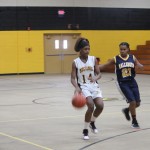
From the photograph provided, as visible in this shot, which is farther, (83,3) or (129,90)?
(83,3)

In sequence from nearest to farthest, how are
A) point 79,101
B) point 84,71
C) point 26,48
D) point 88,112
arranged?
point 79,101
point 88,112
point 84,71
point 26,48

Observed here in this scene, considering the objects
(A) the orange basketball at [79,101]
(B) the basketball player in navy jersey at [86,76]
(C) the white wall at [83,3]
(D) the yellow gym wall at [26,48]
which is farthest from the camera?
(C) the white wall at [83,3]

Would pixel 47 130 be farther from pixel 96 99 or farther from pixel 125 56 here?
pixel 125 56

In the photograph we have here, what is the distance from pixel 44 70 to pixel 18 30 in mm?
2979

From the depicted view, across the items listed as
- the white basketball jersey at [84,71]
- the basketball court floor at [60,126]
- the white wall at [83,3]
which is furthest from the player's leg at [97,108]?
the white wall at [83,3]

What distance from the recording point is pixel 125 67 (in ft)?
31.6

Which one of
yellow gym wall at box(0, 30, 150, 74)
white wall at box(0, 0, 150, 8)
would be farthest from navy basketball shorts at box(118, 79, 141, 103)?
white wall at box(0, 0, 150, 8)

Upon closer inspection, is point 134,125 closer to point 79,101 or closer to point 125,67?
Answer: point 125,67

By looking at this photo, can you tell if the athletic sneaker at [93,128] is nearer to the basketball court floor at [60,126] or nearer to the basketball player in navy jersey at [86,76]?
the basketball court floor at [60,126]

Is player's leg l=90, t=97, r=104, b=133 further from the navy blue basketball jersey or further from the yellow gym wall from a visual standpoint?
the yellow gym wall

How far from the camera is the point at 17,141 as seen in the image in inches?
325

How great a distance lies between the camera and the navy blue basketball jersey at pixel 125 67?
31.6 ft

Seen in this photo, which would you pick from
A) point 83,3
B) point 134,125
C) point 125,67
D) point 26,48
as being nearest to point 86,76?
point 125,67

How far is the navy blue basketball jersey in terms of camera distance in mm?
9625
